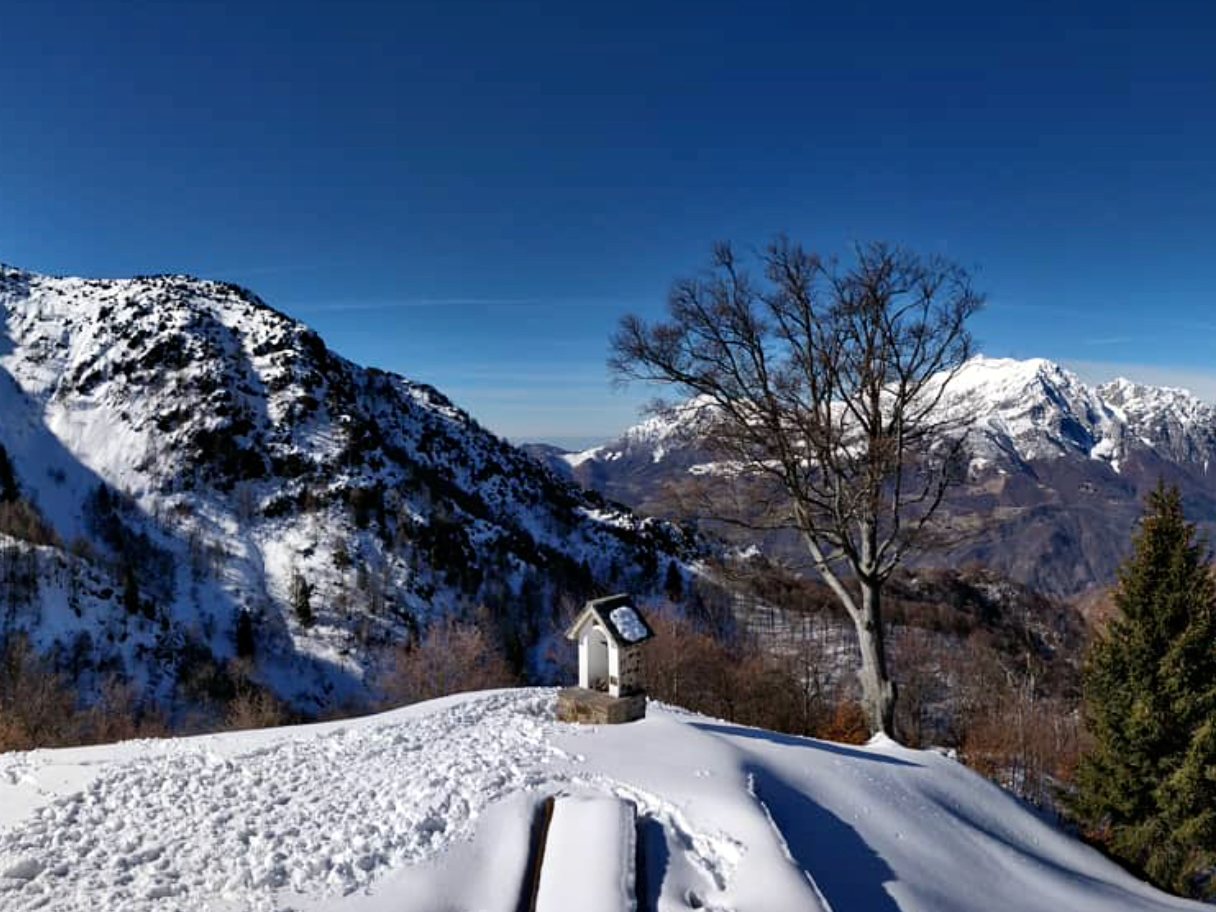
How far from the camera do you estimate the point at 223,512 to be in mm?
75312

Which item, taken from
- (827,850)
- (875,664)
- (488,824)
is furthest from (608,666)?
(875,664)

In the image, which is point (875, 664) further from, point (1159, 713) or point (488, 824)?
point (488, 824)

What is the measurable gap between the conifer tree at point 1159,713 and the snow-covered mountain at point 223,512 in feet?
173

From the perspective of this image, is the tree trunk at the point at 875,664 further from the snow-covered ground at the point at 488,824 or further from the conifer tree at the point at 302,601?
the conifer tree at the point at 302,601

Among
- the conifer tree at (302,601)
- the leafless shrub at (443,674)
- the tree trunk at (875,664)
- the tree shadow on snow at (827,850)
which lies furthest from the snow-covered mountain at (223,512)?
the tree shadow on snow at (827,850)

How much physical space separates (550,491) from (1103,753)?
119544 mm

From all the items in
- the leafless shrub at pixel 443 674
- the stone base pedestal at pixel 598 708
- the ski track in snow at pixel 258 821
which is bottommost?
the leafless shrub at pixel 443 674

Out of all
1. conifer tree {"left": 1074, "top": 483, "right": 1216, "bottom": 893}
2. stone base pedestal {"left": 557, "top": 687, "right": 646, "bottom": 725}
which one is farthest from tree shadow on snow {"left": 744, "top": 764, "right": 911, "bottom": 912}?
conifer tree {"left": 1074, "top": 483, "right": 1216, "bottom": 893}

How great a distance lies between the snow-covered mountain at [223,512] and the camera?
53562mm

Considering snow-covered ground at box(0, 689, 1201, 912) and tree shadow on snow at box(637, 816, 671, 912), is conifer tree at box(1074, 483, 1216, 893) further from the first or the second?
tree shadow on snow at box(637, 816, 671, 912)

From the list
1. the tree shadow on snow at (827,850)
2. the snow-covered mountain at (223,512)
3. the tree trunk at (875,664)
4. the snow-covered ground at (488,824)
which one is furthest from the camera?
the snow-covered mountain at (223,512)

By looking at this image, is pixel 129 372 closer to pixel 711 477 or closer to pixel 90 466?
pixel 90 466

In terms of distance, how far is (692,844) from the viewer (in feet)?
25.7

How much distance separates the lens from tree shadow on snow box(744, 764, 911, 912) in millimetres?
7598
